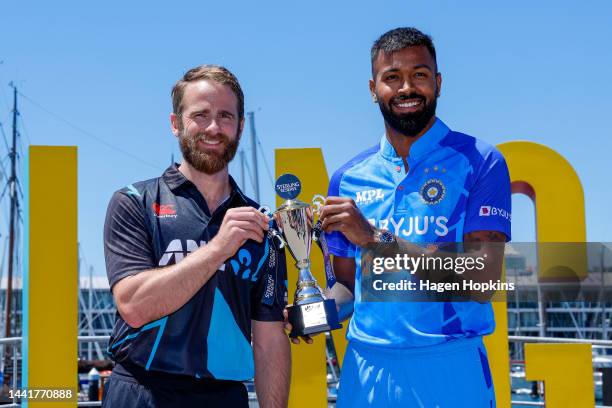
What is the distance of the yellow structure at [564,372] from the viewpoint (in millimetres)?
6152

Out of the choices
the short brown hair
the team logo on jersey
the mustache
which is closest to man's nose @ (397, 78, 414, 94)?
the team logo on jersey

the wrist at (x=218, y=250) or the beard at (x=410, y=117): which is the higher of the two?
the beard at (x=410, y=117)

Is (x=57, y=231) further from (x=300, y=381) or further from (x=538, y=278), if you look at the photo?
(x=538, y=278)

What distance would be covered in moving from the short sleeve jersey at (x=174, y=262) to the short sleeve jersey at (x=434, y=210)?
1.96 ft

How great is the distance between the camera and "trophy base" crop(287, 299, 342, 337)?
3.14 meters

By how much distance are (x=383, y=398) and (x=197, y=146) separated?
4.55ft

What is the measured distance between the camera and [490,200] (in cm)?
326

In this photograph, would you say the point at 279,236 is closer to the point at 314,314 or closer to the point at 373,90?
the point at 314,314

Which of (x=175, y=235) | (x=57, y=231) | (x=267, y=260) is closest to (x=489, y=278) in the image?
(x=267, y=260)

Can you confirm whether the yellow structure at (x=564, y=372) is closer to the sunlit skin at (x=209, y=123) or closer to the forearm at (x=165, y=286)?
the sunlit skin at (x=209, y=123)

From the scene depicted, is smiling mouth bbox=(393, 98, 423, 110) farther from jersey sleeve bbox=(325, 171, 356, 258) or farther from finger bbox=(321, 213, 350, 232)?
finger bbox=(321, 213, 350, 232)

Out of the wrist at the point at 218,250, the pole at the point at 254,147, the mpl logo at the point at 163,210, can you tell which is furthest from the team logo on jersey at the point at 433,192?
the pole at the point at 254,147

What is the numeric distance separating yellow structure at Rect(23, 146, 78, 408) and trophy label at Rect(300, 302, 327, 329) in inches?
134

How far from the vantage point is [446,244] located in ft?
10.7
